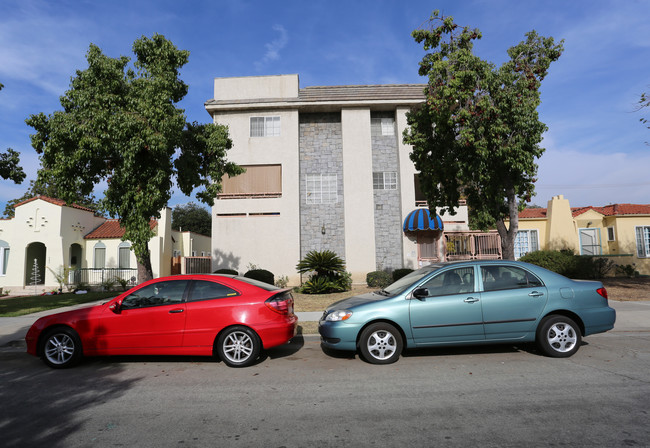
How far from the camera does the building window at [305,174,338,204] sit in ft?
67.2

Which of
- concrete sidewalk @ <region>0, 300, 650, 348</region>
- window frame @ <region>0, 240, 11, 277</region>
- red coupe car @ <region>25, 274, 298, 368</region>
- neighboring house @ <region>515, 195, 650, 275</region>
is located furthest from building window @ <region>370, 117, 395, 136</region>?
window frame @ <region>0, 240, 11, 277</region>

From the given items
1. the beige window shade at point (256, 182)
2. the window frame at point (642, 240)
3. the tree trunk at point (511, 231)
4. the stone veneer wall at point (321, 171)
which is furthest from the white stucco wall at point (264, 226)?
the window frame at point (642, 240)

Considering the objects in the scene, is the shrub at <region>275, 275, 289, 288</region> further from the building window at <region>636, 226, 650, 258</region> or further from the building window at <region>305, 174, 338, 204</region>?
the building window at <region>636, 226, 650, 258</region>

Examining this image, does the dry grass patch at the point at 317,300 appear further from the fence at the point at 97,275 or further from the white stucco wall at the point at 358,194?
the fence at the point at 97,275

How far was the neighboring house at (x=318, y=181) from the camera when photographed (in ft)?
64.7

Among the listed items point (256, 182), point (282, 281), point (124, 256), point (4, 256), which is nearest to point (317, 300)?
point (282, 281)

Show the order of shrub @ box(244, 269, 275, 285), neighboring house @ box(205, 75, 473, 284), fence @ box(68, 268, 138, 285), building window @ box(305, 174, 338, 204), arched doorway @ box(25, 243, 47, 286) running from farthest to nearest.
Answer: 1. arched doorway @ box(25, 243, 47, 286)
2. fence @ box(68, 268, 138, 285)
3. building window @ box(305, 174, 338, 204)
4. neighboring house @ box(205, 75, 473, 284)
5. shrub @ box(244, 269, 275, 285)

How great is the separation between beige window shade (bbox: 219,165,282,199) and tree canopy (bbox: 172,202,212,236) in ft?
119

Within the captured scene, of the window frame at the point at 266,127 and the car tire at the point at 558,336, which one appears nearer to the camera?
the car tire at the point at 558,336

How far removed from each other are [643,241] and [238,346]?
24.4 meters

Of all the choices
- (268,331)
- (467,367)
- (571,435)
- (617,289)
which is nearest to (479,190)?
(617,289)

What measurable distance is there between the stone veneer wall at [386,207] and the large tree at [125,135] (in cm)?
1107

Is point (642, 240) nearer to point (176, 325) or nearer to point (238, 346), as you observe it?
point (238, 346)

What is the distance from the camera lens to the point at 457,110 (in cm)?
1164
